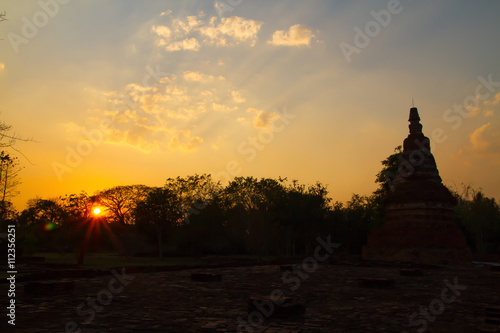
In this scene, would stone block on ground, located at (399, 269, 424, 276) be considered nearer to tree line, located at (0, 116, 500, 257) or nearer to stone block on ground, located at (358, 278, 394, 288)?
stone block on ground, located at (358, 278, 394, 288)

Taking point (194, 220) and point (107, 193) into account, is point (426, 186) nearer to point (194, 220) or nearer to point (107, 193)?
point (194, 220)

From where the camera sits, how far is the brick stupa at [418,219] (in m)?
24.0

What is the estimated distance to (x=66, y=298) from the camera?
775 centimetres

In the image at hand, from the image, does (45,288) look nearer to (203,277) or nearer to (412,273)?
(203,277)

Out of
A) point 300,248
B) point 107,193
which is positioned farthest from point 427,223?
point 107,193

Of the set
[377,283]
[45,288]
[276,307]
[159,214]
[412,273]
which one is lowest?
[412,273]

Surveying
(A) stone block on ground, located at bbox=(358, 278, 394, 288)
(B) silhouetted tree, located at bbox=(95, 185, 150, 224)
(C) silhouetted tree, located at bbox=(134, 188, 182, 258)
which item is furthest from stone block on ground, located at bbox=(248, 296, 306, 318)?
(B) silhouetted tree, located at bbox=(95, 185, 150, 224)

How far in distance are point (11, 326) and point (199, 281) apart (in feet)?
23.7

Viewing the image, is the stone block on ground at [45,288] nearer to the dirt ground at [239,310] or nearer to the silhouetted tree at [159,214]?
the dirt ground at [239,310]

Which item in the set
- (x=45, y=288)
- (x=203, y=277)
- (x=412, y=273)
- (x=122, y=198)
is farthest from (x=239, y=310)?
(x=122, y=198)

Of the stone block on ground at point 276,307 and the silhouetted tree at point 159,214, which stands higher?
the silhouetted tree at point 159,214

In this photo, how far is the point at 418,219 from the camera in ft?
85.3

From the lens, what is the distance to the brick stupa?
24.0 metres

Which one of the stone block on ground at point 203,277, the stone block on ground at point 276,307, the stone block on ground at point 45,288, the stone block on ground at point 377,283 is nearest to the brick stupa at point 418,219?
the stone block on ground at point 377,283
